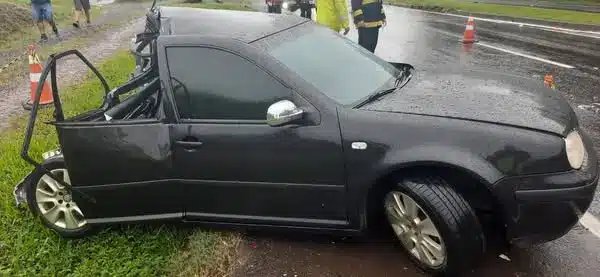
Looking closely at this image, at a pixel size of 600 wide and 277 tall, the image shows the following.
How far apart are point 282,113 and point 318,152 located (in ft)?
1.11

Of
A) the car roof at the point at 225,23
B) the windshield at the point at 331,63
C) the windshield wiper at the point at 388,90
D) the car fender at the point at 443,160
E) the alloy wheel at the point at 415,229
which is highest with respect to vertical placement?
the car roof at the point at 225,23

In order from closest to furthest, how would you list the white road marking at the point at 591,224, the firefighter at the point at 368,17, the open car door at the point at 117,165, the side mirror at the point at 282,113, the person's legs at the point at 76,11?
the side mirror at the point at 282,113
the open car door at the point at 117,165
the white road marking at the point at 591,224
the firefighter at the point at 368,17
the person's legs at the point at 76,11

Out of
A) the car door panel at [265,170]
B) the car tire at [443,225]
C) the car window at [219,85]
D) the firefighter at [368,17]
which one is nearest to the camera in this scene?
the car tire at [443,225]

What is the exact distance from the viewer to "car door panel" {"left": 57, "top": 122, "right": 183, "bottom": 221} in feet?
11.1

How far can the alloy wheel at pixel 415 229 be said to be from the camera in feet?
9.96

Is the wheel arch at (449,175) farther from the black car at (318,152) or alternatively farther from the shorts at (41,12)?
the shorts at (41,12)

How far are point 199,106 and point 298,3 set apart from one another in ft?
42.5

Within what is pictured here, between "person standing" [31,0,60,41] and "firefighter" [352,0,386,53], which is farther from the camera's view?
"person standing" [31,0,60,41]

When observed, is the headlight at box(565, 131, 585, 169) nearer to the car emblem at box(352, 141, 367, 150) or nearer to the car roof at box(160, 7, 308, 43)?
the car emblem at box(352, 141, 367, 150)

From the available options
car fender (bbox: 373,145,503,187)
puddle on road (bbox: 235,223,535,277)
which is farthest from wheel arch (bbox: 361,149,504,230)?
puddle on road (bbox: 235,223,535,277)

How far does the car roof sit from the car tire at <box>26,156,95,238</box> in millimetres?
1327

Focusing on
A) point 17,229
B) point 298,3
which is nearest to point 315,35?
point 17,229

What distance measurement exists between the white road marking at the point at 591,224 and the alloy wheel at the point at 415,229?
1290 mm

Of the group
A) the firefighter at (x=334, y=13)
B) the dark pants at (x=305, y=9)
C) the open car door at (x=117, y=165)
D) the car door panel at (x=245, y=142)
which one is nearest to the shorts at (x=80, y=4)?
the dark pants at (x=305, y=9)
